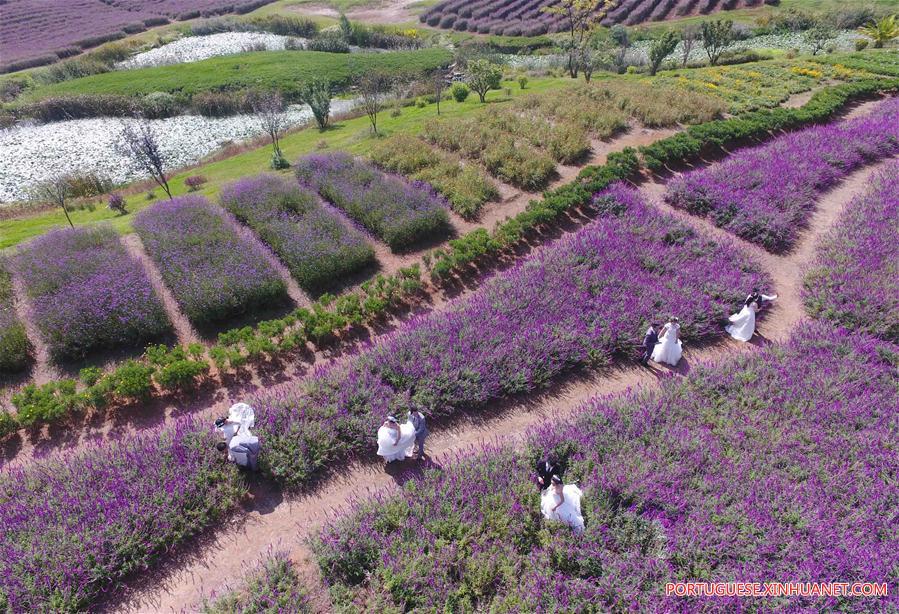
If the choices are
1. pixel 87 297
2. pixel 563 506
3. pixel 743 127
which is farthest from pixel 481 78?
pixel 563 506

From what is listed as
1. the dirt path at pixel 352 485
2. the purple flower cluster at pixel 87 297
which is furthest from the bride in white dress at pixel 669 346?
the purple flower cluster at pixel 87 297

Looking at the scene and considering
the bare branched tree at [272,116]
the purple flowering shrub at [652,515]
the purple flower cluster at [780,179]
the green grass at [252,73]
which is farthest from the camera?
the green grass at [252,73]

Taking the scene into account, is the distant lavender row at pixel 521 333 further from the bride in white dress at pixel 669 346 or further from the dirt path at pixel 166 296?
the dirt path at pixel 166 296

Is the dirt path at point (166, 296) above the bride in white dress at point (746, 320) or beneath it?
above

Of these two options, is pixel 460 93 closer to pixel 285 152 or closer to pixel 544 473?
pixel 285 152

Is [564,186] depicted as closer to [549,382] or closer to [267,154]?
[549,382]

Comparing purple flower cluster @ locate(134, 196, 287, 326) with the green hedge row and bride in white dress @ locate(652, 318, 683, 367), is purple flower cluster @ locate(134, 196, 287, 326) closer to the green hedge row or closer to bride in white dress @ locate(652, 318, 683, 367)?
bride in white dress @ locate(652, 318, 683, 367)

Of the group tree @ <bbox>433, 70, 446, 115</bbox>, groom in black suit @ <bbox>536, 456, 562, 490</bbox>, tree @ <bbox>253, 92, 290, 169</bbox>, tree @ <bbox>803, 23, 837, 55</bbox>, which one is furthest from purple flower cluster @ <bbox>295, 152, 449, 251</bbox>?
tree @ <bbox>803, 23, 837, 55</bbox>
